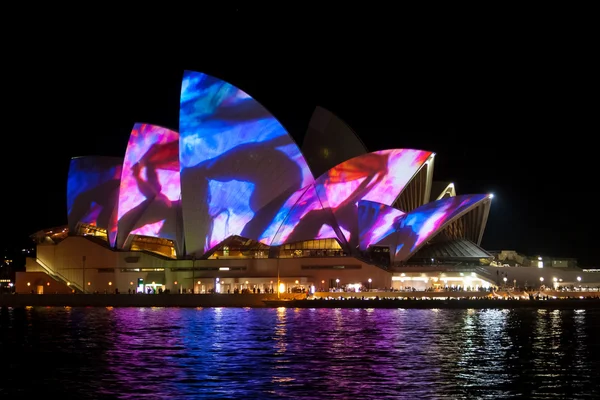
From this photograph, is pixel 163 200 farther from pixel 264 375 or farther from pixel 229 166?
pixel 264 375

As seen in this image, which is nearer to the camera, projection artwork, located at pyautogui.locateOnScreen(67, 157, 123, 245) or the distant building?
projection artwork, located at pyautogui.locateOnScreen(67, 157, 123, 245)

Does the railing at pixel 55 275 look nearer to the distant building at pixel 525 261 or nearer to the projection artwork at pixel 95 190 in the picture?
the projection artwork at pixel 95 190

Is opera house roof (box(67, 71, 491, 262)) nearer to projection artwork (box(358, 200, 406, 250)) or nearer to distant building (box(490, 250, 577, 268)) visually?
projection artwork (box(358, 200, 406, 250))

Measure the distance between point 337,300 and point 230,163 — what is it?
11355 mm

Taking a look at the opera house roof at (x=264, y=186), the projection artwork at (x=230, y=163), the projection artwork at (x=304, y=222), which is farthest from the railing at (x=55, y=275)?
the projection artwork at (x=304, y=222)

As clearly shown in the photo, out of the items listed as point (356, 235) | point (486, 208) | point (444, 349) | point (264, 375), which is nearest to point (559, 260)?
point (486, 208)

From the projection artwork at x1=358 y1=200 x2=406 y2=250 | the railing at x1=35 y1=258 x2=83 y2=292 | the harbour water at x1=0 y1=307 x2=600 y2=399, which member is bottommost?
the harbour water at x1=0 y1=307 x2=600 y2=399

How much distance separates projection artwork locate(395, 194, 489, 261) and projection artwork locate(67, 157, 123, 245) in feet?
70.5

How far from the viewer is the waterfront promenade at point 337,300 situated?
199 ft

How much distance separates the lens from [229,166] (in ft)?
202

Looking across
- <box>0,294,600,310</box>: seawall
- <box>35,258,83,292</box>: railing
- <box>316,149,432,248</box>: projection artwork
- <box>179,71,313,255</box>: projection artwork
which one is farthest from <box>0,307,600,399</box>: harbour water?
<box>35,258,83,292</box>: railing

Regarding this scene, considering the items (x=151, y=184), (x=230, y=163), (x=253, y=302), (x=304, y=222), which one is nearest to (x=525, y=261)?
(x=304, y=222)

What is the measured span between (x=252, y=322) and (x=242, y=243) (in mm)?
22658

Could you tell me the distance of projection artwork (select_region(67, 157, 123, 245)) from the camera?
69562 mm
